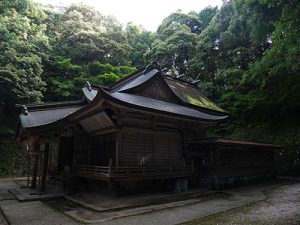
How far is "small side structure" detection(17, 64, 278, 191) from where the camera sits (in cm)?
1227

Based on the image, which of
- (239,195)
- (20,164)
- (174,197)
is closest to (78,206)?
(174,197)

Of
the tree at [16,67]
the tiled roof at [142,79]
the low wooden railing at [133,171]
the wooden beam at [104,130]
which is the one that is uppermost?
the tree at [16,67]

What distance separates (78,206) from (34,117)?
21.2 ft

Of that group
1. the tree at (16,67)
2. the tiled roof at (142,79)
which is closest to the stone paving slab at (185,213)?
the tiled roof at (142,79)

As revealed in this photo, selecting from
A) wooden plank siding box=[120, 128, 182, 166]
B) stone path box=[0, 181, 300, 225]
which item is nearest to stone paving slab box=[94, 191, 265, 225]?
stone path box=[0, 181, 300, 225]

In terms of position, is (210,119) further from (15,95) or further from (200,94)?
(15,95)

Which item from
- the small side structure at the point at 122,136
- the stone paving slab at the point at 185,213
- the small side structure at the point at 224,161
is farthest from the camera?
the small side structure at the point at 224,161

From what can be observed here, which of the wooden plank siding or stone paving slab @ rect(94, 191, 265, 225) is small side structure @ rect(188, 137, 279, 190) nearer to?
the wooden plank siding

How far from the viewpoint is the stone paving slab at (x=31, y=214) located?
27.0ft

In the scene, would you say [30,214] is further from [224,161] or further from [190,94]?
[190,94]

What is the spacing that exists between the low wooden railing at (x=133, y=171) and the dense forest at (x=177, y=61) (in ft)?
20.4

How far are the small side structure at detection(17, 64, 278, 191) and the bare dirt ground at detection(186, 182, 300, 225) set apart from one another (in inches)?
169

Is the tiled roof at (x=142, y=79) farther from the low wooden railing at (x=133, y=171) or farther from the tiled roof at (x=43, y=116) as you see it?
the low wooden railing at (x=133, y=171)

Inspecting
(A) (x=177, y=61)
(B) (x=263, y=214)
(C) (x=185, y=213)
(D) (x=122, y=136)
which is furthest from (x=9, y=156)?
(A) (x=177, y=61)
